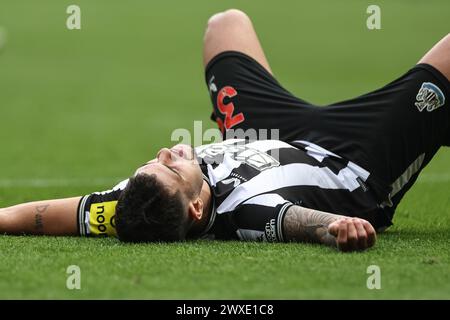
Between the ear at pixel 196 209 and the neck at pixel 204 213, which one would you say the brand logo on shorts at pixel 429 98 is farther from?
the ear at pixel 196 209

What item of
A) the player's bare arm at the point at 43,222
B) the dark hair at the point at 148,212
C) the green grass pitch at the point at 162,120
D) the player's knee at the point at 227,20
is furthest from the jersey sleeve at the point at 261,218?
the player's knee at the point at 227,20

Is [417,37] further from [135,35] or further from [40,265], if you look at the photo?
[40,265]

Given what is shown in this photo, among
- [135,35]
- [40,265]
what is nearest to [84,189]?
[40,265]

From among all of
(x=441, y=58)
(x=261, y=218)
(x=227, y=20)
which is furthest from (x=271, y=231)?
(x=227, y=20)

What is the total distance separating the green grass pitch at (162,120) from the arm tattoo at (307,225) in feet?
0.36

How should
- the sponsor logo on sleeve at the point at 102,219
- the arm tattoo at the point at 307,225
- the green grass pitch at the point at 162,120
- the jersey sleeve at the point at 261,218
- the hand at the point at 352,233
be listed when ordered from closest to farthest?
the green grass pitch at the point at 162,120
the hand at the point at 352,233
the arm tattoo at the point at 307,225
the jersey sleeve at the point at 261,218
the sponsor logo on sleeve at the point at 102,219

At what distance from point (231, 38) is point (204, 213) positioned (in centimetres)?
181

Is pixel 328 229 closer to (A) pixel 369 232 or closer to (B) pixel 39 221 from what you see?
(A) pixel 369 232

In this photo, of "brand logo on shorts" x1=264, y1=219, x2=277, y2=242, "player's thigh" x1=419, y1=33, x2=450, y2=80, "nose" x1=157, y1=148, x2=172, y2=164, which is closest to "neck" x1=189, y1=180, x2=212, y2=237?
"nose" x1=157, y1=148, x2=172, y2=164

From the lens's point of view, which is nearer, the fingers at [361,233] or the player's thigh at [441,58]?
the fingers at [361,233]

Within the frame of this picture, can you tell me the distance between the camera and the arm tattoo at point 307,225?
4332 millimetres

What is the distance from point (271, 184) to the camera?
4719mm

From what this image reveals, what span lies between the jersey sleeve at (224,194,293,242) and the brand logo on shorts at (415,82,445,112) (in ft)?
3.55

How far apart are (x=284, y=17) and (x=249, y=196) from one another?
54.1 ft
